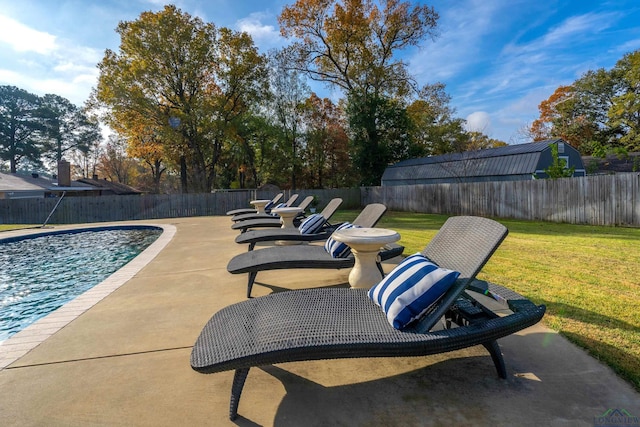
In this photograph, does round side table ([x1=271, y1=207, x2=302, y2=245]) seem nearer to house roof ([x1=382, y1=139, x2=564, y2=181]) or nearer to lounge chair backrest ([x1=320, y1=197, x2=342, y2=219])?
lounge chair backrest ([x1=320, y1=197, x2=342, y2=219])

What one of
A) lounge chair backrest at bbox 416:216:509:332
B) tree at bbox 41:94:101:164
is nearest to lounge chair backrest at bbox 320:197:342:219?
lounge chair backrest at bbox 416:216:509:332

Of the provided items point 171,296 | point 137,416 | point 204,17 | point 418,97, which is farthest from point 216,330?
point 418,97

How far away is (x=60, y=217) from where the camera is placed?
15.3 m

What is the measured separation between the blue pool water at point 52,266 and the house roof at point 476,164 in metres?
16.9

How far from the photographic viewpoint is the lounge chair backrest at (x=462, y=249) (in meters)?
1.73

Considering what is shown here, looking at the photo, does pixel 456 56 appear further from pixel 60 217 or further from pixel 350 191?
pixel 60 217

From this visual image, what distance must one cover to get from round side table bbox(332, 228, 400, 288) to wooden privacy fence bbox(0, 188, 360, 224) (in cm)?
1510

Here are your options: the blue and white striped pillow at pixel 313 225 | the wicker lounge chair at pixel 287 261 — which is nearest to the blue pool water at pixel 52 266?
the wicker lounge chair at pixel 287 261

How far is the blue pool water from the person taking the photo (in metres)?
3.79

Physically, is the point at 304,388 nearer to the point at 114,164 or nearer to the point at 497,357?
the point at 497,357

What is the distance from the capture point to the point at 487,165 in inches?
749

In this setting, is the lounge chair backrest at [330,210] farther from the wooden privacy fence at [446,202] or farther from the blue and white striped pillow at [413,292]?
the wooden privacy fence at [446,202]

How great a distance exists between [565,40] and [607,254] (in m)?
15.9

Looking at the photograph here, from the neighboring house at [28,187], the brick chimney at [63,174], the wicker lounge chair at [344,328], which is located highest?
the brick chimney at [63,174]
